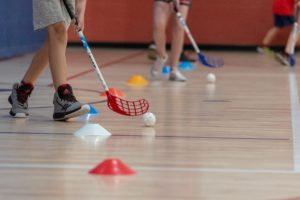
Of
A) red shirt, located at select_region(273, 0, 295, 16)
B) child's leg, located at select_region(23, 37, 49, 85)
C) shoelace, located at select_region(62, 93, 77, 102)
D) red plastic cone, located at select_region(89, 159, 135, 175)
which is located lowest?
red shirt, located at select_region(273, 0, 295, 16)

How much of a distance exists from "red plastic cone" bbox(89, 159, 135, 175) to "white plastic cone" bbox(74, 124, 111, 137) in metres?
0.99

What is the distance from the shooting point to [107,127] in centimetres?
464

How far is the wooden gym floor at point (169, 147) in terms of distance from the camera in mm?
3088

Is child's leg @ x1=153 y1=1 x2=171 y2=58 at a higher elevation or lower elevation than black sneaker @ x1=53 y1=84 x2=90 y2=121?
lower

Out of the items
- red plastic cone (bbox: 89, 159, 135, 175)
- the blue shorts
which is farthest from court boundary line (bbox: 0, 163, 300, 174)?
the blue shorts

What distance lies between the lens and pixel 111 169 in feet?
10.9

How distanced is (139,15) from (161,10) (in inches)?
227

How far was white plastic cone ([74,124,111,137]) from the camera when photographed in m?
4.34

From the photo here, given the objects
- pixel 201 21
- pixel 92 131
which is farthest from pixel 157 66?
pixel 201 21

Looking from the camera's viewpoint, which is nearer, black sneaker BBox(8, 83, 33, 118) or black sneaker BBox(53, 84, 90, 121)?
black sneaker BBox(53, 84, 90, 121)

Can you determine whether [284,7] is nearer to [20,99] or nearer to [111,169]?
[20,99]

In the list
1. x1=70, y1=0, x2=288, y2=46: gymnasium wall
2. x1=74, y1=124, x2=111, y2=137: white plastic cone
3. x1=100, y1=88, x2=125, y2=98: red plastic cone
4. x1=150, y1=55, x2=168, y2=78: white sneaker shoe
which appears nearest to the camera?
x1=74, y1=124, x2=111, y2=137: white plastic cone

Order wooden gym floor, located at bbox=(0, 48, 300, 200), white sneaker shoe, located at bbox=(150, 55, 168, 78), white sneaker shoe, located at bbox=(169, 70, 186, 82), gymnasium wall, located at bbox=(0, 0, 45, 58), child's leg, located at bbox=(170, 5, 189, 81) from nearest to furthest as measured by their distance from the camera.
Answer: wooden gym floor, located at bbox=(0, 48, 300, 200) → child's leg, located at bbox=(170, 5, 189, 81) → white sneaker shoe, located at bbox=(169, 70, 186, 82) → white sneaker shoe, located at bbox=(150, 55, 168, 78) → gymnasium wall, located at bbox=(0, 0, 45, 58)

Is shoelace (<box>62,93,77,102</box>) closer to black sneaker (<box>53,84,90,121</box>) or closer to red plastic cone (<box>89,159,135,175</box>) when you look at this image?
black sneaker (<box>53,84,90,121</box>)
